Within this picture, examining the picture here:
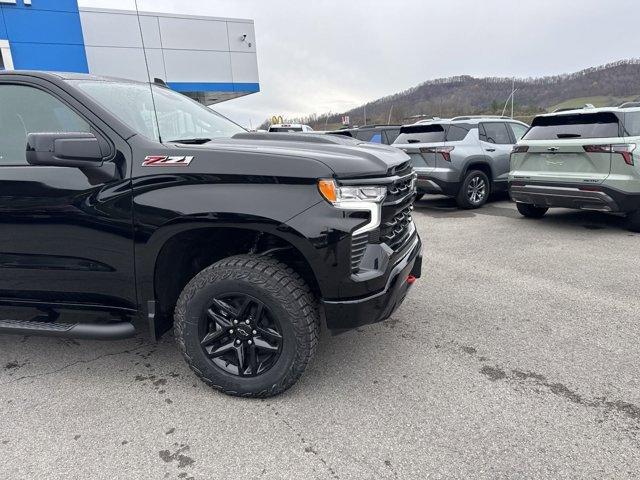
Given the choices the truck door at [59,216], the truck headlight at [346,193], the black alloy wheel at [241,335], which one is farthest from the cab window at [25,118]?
the truck headlight at [346,193]

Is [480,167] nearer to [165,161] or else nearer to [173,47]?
[165,161]

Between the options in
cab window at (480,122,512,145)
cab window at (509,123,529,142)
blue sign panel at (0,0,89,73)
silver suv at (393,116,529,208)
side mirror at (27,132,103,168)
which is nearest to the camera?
side mirror at (27,132,103,168)

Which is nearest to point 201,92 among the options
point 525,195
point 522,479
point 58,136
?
point 525,195

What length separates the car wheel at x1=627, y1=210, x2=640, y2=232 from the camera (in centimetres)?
602

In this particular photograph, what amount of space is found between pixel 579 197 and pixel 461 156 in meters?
2.64

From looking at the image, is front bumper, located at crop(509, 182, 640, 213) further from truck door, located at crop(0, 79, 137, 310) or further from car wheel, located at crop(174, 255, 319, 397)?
truck door, located at crop(0, 79, 137, 310)

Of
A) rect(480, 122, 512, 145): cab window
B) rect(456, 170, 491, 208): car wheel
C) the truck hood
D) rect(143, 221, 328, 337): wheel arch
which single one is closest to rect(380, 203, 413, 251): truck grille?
the truck hood

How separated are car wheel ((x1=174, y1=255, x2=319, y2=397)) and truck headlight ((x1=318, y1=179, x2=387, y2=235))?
0.51 m

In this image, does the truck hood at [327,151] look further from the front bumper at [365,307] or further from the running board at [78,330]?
the running board at [78,330]

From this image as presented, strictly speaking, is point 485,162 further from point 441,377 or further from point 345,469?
point 345,469

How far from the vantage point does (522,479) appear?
78.5 inches

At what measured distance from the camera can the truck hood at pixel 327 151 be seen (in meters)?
2.43

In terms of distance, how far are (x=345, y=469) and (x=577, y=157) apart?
570cm

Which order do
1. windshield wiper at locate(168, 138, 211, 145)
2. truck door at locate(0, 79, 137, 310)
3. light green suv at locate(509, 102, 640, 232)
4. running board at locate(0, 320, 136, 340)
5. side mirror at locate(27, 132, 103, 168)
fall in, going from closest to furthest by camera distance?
side mirror at locate(27, 132, 103, 168) < truck door at locate(0, 79, 137, 310) < running board at locate(0, 320, 136, 340) < windshield wiper at locate(168, 138, 211, 145) < light green suv at locate(509, 102, 640, 232)
